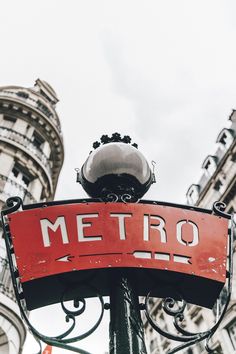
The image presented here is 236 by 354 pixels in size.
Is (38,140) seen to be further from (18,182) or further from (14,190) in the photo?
(14,190)

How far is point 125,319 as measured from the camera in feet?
8.07

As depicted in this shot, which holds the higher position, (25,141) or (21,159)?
(25,141)

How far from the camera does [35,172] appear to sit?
19.1 m

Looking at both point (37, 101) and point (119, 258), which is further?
point (37, 101)

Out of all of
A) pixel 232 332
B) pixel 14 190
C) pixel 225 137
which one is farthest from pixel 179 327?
pixel 225 137

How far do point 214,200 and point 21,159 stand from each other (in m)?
14.0

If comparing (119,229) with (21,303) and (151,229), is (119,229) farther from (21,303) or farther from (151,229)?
(21,303)

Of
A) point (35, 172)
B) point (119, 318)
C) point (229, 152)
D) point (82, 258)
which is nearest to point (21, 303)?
point (82, 258)

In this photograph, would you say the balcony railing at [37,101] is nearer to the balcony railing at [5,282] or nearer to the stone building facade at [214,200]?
the stone building facade at [214,200]

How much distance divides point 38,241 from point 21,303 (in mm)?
433

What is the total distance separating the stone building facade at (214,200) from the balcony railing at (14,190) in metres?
11.0

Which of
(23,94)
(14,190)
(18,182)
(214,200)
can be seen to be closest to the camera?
(14,190)

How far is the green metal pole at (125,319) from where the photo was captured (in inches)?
90.9

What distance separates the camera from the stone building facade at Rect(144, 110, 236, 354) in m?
21.4
